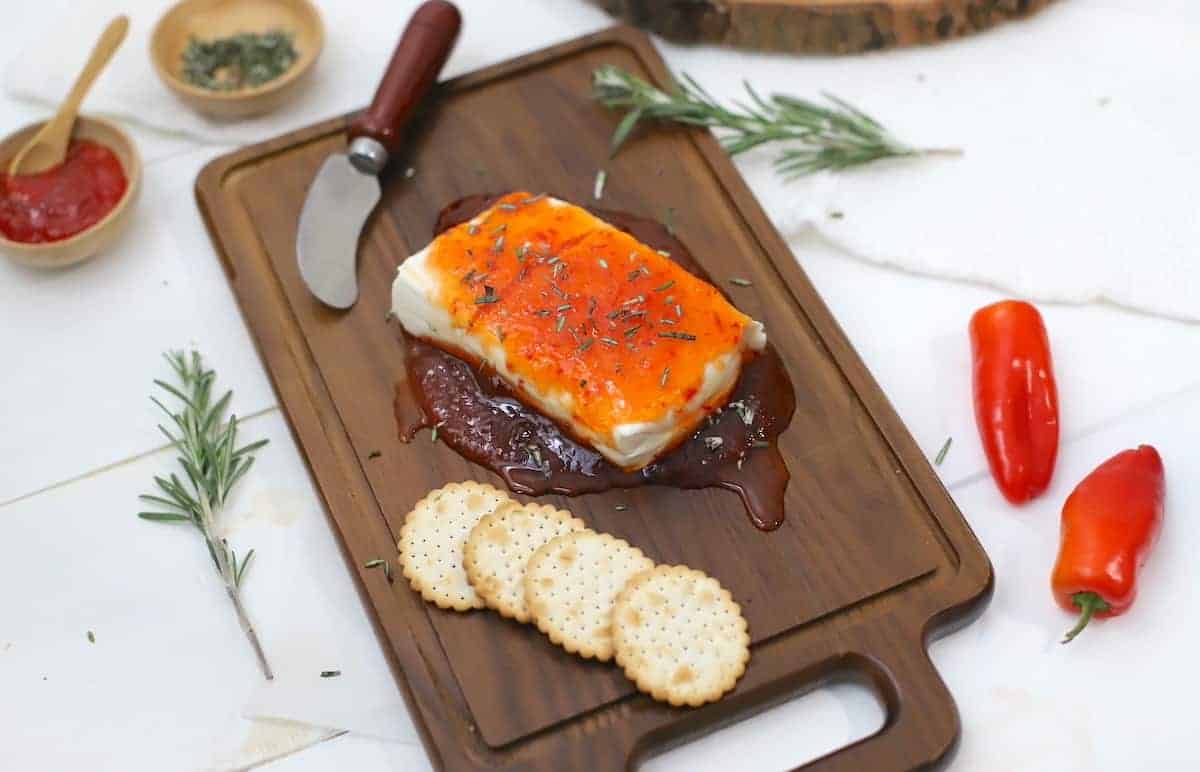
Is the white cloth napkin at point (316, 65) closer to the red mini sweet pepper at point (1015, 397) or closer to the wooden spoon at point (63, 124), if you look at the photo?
the wooden spoon at point (63, 124)

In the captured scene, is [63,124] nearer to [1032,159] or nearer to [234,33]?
[234,33]

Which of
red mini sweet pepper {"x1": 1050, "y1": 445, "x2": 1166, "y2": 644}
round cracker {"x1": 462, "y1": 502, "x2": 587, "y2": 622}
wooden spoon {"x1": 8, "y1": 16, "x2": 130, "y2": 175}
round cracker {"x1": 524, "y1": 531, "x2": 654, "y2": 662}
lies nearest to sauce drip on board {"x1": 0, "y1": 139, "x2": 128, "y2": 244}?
wooden spoon {"x1": 8, "y1": 16, "x2": 130, "y2": 175}

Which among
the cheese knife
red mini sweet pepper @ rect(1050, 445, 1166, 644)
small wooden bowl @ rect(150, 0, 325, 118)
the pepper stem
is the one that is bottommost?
the pepper stem

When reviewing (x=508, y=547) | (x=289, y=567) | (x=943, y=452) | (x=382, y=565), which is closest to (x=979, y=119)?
(x=943, y=452)

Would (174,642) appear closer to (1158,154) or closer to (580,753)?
(580,753)

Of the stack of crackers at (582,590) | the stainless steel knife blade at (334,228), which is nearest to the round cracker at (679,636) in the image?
the stack of crackers at (582,590)

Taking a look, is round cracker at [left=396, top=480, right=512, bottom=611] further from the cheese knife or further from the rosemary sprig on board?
the rosemary sprig on board
